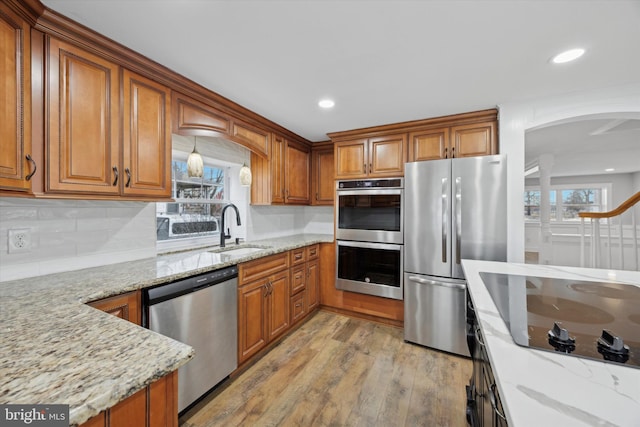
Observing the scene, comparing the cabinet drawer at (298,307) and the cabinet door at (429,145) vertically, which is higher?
the cabinet door at (429,145)

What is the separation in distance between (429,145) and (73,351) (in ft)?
9.65

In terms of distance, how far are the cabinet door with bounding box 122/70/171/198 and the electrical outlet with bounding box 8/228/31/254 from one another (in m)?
0.53

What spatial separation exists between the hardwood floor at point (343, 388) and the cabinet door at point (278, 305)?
17cm

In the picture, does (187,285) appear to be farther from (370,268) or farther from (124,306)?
(370,268)

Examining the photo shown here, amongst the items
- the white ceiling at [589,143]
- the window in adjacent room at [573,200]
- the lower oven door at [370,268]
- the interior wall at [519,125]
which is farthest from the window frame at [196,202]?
Result: the window in adjacent room at [573,200]

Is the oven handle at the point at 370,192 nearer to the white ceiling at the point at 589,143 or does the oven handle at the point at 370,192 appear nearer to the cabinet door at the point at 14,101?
the white ceiling at the point at 589,143

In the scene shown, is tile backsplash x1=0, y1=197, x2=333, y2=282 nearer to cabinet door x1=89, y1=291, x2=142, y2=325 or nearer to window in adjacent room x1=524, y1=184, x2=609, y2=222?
cabinet door x1=89, y1=291, x2=142, y2=325

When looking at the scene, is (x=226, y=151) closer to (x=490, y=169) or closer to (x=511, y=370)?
(x=490, y=169)

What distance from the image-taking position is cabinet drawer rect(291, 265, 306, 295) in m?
2.75

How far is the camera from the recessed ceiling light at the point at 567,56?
1.58 meters

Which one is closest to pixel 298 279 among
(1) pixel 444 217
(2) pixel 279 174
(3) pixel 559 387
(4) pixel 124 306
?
(2) pixel 279 174

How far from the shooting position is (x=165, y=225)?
2.34 metres

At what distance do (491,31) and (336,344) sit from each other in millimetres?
2659

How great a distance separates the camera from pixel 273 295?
244 centimetres
